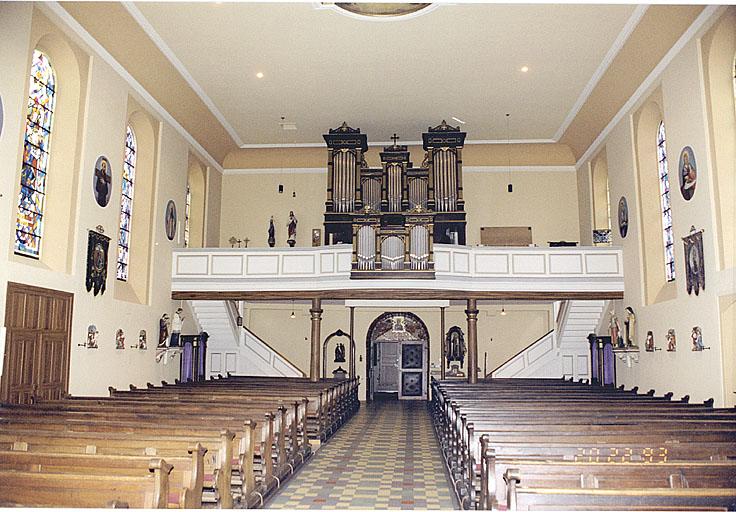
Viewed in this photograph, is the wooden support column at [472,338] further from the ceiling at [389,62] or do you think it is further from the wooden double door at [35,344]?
the wooden double door at [35,344]

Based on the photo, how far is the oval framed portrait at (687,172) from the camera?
11758mm

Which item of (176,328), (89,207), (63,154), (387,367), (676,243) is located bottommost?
(387,367)

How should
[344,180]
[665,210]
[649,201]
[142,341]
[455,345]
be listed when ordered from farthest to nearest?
[455,345], [344,180], [142,341], [649,201], [665,210]

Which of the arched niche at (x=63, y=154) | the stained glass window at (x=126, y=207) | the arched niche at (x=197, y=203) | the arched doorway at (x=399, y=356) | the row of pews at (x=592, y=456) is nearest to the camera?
the row of pews at (x=592, y=456)

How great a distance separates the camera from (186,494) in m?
5.04

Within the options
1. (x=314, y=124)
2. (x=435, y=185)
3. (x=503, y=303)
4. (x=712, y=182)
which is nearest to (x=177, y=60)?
(x=314, y=124)

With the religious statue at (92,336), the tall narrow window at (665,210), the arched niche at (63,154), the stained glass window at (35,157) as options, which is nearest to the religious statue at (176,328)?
the religious statue at (92,336)

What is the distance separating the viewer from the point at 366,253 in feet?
51.4

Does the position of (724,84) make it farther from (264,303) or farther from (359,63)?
(264,303)

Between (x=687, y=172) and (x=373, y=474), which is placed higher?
(x=687, y=172)

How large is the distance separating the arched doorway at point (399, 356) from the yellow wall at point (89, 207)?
755 centimetres

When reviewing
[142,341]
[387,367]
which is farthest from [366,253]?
[387,367]

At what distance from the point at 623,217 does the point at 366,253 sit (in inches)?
252

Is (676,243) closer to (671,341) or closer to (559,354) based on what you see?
(671,341)
